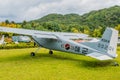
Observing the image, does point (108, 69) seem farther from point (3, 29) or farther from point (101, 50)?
point (3, 29)

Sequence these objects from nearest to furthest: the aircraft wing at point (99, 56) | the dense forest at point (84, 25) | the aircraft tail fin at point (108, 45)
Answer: the aircraft wing at point (99, 56)
the aircraft tail fin at point (108, 45)
the dense forest at point (84, 25)

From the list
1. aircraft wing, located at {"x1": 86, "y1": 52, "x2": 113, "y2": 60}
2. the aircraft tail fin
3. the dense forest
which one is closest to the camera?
aircraft wing, located at {"x1": 86, "y1": 52, "x2": 113, "y2": 60}

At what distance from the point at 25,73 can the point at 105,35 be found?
231 inches

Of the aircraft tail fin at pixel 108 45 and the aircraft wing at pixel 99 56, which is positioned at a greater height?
the aircraft tail fin at pixel 108 45

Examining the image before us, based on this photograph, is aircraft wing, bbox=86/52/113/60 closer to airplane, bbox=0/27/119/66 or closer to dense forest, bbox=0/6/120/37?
airplane, bbox=0/27/119/66

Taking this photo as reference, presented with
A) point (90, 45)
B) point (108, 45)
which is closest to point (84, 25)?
point (90, 45)

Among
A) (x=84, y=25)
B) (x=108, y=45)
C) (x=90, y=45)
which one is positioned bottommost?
(x=84, y=25)

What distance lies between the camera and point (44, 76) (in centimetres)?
1191

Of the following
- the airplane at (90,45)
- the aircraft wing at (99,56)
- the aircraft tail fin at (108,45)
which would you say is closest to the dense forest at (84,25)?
the airplane at (90,45)

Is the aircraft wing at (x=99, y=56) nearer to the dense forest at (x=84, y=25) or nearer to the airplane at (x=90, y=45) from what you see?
the airplane at (x=90, y=45)

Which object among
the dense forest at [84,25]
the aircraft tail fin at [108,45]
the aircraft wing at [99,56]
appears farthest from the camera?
the dense forest at [84,25]

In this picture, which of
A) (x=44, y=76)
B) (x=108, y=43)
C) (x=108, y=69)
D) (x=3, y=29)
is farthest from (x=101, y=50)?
(x=3, y=29)

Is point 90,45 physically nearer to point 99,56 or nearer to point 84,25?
point 99,56

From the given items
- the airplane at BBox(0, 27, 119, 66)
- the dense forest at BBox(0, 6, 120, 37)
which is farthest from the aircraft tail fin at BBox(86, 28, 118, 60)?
the dense forest at BBox(0, 6, 120, 37)
